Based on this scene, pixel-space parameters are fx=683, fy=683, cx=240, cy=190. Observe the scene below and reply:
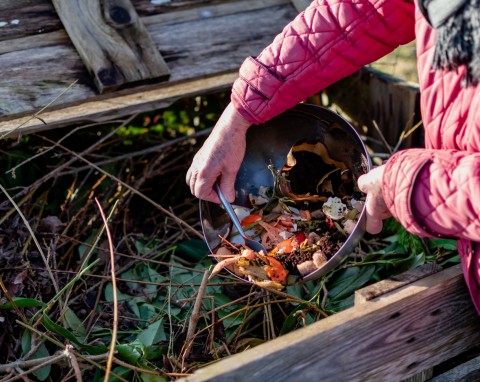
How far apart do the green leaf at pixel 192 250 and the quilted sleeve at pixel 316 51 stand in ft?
2.12

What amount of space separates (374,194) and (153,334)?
718 millimetres

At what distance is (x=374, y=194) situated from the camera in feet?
4.48

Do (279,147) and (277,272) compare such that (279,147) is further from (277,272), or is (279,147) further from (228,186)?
(277,272)

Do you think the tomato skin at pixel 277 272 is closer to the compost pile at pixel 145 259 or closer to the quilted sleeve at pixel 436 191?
the compost pile at pixel 145 259

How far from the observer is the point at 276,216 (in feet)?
5.56

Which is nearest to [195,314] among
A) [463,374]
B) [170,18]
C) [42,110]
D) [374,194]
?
[374,194]

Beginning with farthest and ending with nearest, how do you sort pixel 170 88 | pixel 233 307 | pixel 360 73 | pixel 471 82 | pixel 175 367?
pixel 360 73 < pixel 170 88 < pixel 233 307 < pixel 175 367 < pixel 471 82

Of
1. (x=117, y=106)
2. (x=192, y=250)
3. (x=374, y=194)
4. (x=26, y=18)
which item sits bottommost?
(x=192, y=250)

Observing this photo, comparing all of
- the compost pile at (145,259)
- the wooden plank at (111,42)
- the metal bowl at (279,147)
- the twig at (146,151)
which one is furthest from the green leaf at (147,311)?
the wooden plank at (111,42)

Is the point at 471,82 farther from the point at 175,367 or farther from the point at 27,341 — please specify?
the point at 27,341

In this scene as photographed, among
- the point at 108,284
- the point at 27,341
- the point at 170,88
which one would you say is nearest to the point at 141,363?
the point at 27,341

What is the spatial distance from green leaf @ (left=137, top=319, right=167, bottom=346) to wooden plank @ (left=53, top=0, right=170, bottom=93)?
0.70m

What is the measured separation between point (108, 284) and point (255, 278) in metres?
0.58

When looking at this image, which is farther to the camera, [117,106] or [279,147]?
[117,106]
